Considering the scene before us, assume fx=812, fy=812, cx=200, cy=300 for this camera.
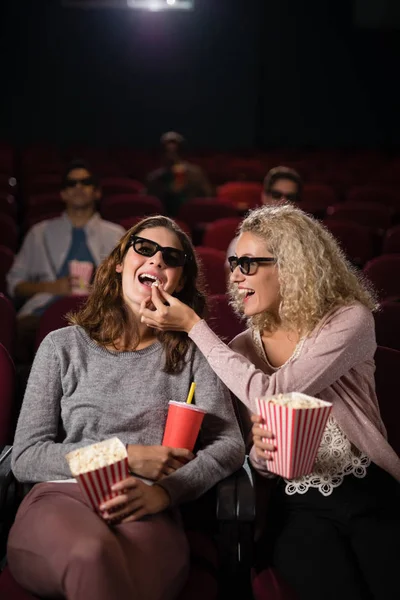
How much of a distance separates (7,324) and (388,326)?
1317 mm

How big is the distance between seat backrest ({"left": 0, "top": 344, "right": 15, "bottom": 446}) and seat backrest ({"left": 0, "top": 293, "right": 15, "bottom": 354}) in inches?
25.0

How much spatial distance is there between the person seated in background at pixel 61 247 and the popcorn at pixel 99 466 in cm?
223

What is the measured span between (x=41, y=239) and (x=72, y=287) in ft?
2.16

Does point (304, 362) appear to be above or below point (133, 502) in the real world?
above

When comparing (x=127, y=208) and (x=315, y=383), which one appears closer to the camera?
(x=315, y=383)

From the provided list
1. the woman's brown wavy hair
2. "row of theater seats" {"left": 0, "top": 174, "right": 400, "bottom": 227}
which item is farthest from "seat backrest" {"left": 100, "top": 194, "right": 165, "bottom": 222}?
the woman's brown wavy hair

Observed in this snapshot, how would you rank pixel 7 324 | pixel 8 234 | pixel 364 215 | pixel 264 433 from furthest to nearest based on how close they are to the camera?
pixel 364 215 < pixel 8 234 < pixel 7 324 < pixel 264 433

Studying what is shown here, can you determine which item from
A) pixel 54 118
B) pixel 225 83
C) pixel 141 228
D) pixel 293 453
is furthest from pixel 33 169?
pixel 293 453

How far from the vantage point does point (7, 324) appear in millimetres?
2873

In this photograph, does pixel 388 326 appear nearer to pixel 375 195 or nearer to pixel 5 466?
pixel 5 466

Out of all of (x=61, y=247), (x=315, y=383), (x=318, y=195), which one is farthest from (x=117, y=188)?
(x=315, y=383)

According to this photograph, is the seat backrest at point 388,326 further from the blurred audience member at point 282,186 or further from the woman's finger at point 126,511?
the blurred audience member at point 282,186

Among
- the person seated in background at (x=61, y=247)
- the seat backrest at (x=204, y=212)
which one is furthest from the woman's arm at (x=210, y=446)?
the seat backrest at (x=204, y=212)

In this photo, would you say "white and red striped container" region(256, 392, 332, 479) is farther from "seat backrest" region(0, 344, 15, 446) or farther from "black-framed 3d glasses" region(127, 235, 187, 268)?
"seat backrest" region(0, 344, 15, 446)
